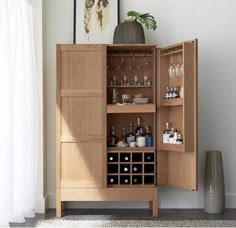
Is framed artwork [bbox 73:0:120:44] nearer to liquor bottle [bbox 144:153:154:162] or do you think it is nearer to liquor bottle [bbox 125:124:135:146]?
liquor bottle [bbox 125:124:135:146]

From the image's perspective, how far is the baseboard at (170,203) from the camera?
466 centimetres

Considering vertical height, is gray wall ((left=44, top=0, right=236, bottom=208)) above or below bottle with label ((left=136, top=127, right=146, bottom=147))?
above

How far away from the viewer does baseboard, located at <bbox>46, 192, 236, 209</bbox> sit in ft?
15.3

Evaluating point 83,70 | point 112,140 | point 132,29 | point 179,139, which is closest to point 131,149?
point 112,140

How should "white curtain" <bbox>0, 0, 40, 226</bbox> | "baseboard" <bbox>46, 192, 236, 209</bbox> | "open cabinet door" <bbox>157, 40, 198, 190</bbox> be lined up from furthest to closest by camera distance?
"baseboard" <bbox>46, 192, 236, 209</bbox> → "open cabinet door" <bbox>157, 40, 198, 190</bbox> → "white curtain" <bbox>0, 0, 40, 226</bbox>

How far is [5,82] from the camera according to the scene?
11.0 feet

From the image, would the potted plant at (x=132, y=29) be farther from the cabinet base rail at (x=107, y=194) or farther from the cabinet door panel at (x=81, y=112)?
the cabinet base rail at (x=107, y=194)

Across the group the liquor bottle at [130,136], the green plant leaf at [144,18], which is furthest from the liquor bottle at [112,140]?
the green plant leaf at [144,18]

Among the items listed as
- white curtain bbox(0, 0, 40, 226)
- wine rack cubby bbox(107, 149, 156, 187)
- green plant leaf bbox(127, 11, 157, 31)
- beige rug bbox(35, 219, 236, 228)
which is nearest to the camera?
white curtain bbox(0, 0, 40, 226)

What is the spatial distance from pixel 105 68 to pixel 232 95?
1616 mm

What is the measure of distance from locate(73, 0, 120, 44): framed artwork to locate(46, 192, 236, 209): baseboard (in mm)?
1940

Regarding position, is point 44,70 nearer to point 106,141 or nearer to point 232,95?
point 106,141

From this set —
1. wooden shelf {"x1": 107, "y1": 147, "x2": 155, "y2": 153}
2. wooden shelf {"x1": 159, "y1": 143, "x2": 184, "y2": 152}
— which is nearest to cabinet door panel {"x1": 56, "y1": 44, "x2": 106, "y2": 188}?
wooden shelf {"x1": 107, "y1": 147, "x2": 155, "y2": 153}

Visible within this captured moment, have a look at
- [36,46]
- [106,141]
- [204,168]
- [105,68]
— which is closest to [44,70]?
[36,46]
